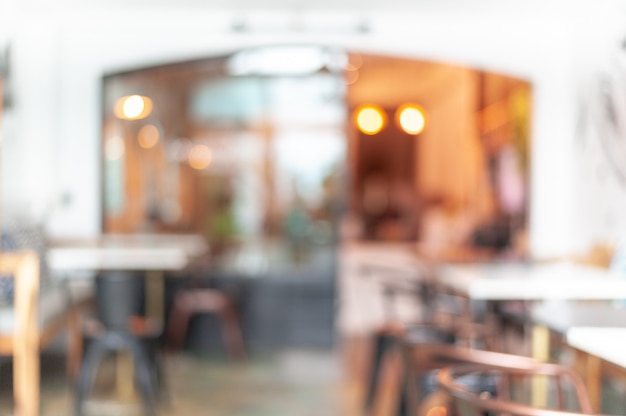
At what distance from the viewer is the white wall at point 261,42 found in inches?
271

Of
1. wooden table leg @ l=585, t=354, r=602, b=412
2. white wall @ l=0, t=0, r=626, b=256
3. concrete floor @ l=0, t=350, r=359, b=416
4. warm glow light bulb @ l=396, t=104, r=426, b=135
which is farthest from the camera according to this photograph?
warm glow light bulb @ l=396, t=104, r=426, b=135

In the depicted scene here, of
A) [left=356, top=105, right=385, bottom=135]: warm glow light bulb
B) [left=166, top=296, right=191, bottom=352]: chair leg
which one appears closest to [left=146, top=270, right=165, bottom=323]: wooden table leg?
Answer: [left=166, top=296, right=191, bottom=352]: chair leg

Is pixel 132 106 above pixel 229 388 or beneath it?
above

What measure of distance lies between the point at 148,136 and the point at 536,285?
5480 mm

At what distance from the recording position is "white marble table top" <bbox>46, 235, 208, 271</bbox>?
5676 mm

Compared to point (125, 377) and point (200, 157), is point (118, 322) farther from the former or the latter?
point (200, 157)

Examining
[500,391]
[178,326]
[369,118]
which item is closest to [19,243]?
[178,326]

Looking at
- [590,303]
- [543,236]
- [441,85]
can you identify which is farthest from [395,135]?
[590,303]

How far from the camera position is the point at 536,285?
4.18 metres

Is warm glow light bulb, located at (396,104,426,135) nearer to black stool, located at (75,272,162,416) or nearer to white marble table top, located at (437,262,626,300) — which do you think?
white marble table top, located at (437,262,626,300)

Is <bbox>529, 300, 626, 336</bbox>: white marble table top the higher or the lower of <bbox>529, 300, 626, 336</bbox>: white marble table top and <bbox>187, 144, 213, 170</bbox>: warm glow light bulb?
the lower

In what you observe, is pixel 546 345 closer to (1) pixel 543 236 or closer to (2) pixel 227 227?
(1) pixel 543 236

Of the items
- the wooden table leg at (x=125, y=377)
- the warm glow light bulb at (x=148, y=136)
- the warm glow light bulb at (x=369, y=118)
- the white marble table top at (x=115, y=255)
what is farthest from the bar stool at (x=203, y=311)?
the warm glow light bulb at (x=369, y=118)

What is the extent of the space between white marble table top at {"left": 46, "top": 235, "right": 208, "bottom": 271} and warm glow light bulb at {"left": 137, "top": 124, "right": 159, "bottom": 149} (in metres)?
2.02
